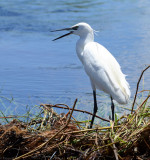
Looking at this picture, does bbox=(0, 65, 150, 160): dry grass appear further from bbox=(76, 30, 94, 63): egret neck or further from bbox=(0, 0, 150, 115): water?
bbox=(76, 30, 94, 63): egret neck

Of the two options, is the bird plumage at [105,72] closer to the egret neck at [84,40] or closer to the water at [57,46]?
the egret neck at [84,40]

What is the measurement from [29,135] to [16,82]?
356 centimetres

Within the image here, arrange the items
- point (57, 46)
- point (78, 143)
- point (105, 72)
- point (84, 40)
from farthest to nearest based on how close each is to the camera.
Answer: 1. point (57, 46)
2. point (84, 40)
3. point (105, 72)
4. point (78, 143)

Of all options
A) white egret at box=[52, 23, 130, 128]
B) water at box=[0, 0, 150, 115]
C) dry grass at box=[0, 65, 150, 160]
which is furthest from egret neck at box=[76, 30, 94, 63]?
dry grass at box=[0, 65, 150, 160]

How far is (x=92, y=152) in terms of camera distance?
7.77 ft

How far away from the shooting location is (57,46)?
7.75 m

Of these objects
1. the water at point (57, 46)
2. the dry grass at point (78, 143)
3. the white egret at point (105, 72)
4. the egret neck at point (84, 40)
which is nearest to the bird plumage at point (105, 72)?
the white egret at point (105, 72)

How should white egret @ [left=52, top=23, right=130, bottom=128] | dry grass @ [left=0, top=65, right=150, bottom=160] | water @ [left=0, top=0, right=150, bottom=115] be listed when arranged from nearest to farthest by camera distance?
1. dry grass @ [left=0, top=65, right=150, bottom=160]
2. white egret @ [left=52, top=23, right=130, bottom=128]
3. water @ [left=0, top=0, right=150, bottom=115]

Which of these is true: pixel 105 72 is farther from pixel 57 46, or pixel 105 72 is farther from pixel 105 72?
pixel 57 46

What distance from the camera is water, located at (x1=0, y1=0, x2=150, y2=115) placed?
219 inches

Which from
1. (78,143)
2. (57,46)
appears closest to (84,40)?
(78,143)

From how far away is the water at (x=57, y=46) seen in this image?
5562 mm

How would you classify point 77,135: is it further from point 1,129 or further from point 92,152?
point 1,129

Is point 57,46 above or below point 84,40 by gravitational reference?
below
